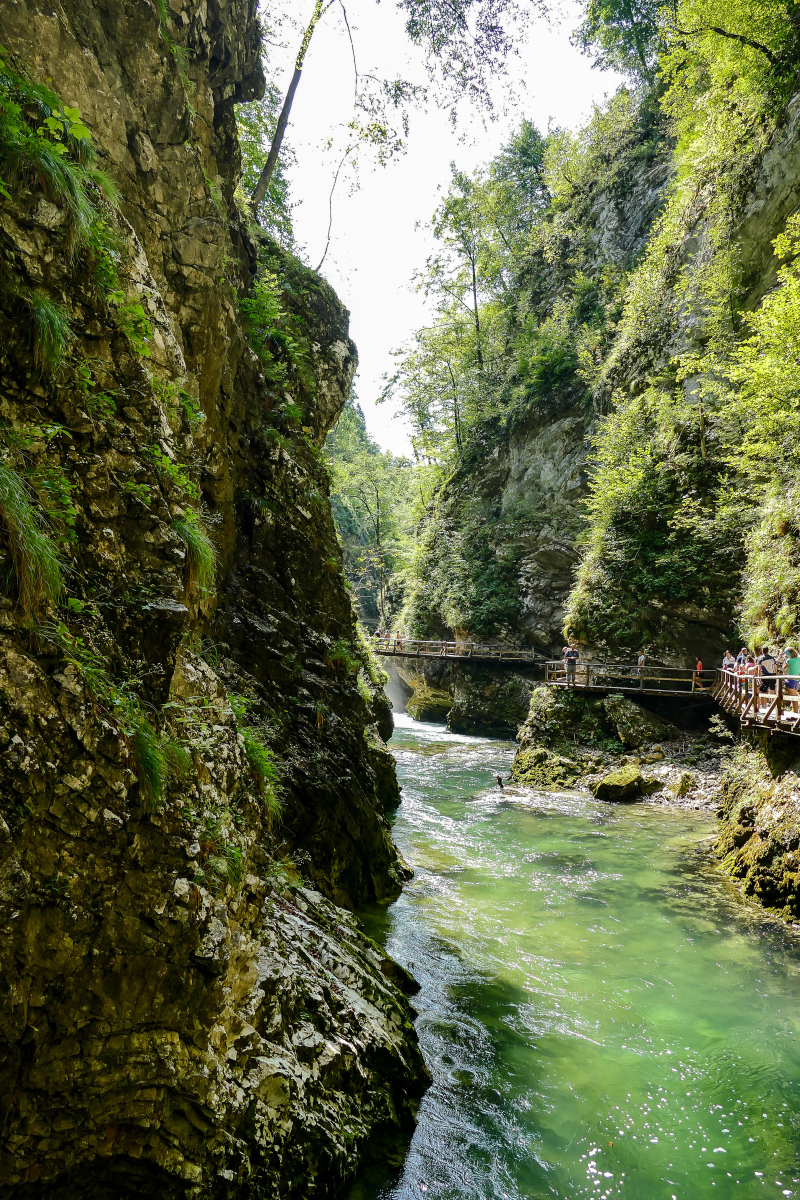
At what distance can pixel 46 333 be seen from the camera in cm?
302

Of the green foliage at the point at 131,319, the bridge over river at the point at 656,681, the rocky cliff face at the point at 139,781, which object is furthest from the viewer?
the bridge over river at the point at 656,681

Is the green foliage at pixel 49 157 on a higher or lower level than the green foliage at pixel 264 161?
lower

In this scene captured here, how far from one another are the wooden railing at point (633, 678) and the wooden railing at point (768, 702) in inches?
118

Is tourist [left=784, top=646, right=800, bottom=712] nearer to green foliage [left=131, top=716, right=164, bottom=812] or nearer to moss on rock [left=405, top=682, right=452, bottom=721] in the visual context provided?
green foliage [left=131, top=716, right=164, bottom=812]

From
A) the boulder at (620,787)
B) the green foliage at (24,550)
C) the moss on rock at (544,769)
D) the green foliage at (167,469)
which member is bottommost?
the moss on rock at (544,769)

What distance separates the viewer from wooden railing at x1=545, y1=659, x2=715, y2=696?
16500 millimetres

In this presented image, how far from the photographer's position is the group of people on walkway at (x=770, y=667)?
31.1ft

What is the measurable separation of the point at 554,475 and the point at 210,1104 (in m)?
27.2

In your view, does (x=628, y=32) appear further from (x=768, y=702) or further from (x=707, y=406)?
(x=768, y=702)

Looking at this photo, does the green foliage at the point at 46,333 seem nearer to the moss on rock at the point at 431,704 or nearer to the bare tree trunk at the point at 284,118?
the bare tree trunk at the point at 284,118

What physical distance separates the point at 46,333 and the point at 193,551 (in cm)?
160

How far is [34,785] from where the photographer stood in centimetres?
245

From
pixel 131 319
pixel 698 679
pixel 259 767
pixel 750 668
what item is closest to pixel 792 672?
pixel 750 668

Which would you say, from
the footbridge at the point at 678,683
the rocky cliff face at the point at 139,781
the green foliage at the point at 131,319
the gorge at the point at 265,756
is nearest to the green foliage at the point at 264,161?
the gorge at the point at 265,756
